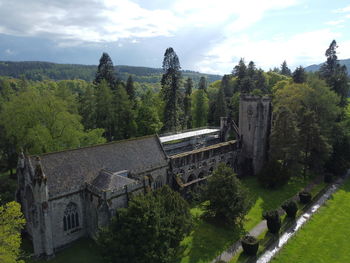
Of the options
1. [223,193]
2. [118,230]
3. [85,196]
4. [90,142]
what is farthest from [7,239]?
[90,142]

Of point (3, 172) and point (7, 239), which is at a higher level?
point (7, 239)

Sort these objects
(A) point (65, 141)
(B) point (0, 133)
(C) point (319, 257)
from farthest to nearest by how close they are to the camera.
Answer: (B) point (0, 133) → (A) point (65, 141) → (C) point (319, 257)

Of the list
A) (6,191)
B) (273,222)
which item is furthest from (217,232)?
(6,191)

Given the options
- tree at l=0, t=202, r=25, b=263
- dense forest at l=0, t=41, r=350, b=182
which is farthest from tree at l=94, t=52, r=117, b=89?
tree at l=0, t=202, r=25, b=263

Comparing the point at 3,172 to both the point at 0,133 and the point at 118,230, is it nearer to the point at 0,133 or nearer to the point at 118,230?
the point at 0,133

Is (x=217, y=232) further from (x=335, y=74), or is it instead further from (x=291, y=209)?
(x=335, y=74)

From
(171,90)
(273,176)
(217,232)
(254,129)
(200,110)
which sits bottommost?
(217,232)

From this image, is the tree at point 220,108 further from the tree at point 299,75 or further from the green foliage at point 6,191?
the green foliage at point 6,191
